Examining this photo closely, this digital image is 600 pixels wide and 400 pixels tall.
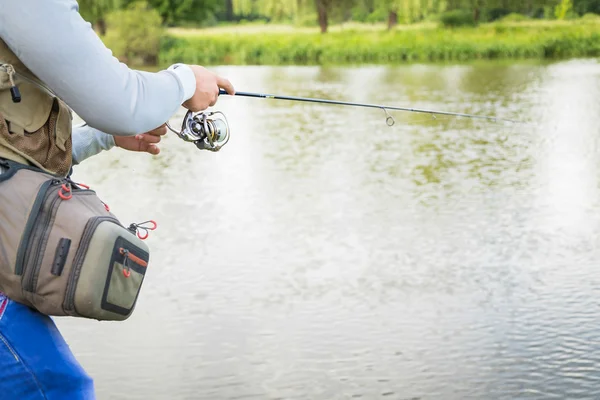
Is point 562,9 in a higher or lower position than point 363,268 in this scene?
lower

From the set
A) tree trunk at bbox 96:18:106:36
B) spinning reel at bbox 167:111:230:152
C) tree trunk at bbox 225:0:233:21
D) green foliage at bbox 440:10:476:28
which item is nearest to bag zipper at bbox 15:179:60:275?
spinning reel at bbox 167:111:230:152

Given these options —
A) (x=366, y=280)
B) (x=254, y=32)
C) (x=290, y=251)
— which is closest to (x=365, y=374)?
(x=366, y=280)

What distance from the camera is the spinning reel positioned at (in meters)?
2.08

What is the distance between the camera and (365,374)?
11.0 feet

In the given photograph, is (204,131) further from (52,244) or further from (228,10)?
(228,10)

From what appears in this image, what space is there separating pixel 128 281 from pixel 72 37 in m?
0.40

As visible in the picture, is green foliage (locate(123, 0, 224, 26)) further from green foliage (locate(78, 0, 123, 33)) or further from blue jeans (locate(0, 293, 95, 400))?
blue jeans (locate(0, 293, 95, 400))

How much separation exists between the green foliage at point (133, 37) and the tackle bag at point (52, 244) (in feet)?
85.4

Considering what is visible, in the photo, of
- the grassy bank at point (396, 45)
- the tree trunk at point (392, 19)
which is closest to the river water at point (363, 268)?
the grassy bank at point (396, 45)

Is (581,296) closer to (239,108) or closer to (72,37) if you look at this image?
(72,37)

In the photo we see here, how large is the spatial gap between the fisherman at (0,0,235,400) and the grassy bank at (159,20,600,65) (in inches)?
823

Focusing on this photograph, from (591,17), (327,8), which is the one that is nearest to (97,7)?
(327,8)

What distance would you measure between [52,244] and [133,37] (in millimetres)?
27203

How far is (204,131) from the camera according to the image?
2.11m
